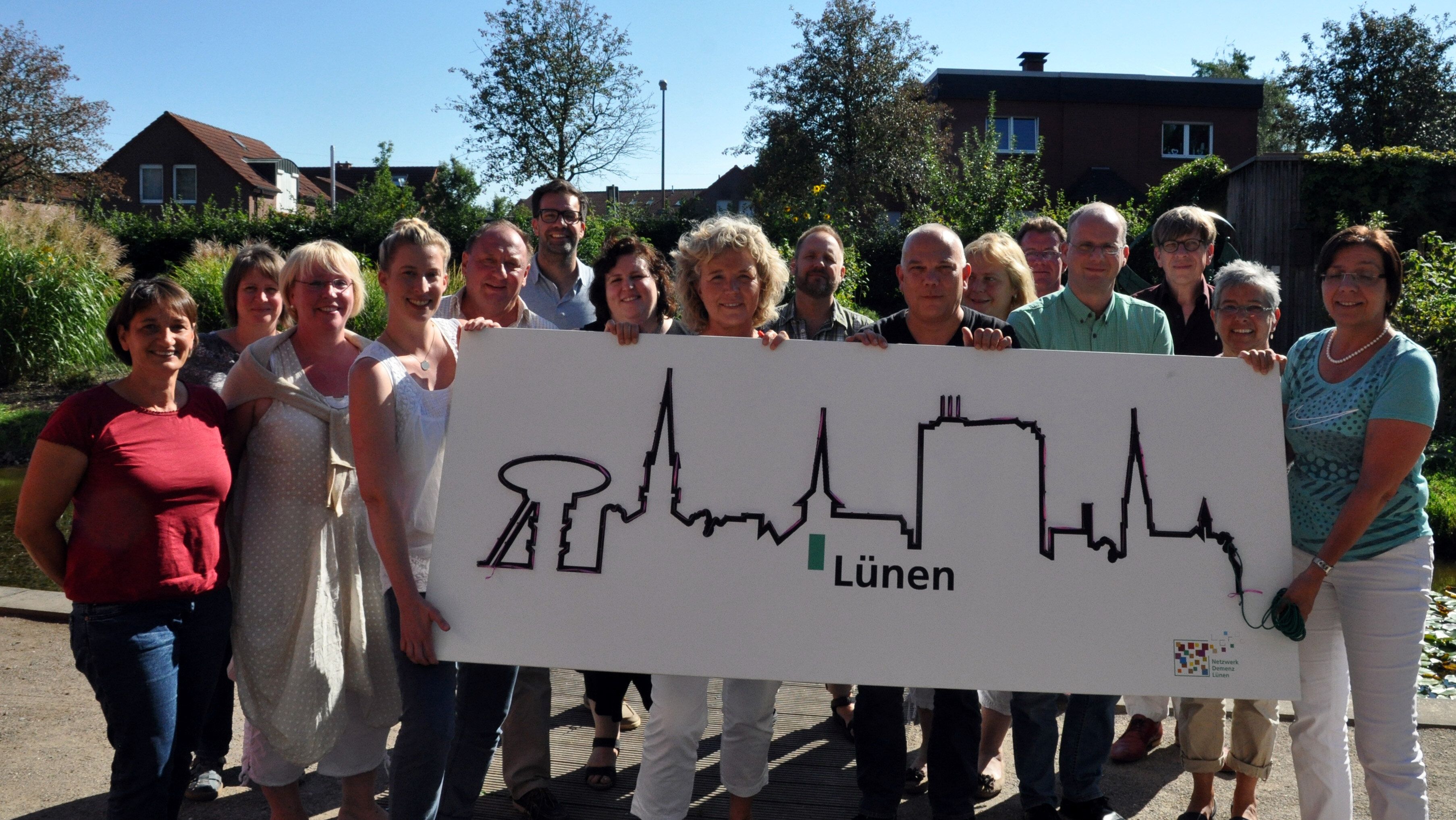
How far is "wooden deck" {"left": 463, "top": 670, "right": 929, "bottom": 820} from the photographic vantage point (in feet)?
11.2

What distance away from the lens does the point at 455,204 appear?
26.7 metres

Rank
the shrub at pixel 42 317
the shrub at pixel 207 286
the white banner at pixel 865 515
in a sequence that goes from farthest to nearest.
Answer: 1. the shrub at pixel 207 286
2. the shrub at pixel 42 317
3. the white banner at pixel 865 515

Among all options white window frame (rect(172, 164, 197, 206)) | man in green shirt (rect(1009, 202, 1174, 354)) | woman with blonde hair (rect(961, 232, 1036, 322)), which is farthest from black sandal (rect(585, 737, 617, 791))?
white window frame (rect(172, 164, 197, 206))

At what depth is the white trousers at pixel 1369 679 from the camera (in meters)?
2.77

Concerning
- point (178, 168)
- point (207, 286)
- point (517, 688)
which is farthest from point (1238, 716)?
point (178, 168)

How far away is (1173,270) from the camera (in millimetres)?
3922

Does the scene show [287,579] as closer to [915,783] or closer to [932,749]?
[932,749]

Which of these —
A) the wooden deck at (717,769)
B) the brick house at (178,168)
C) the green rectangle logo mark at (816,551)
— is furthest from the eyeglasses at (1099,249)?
the brick house at (178,168)

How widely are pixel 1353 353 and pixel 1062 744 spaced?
1527mm

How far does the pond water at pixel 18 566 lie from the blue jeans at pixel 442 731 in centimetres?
415

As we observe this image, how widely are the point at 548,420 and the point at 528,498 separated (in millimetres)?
238

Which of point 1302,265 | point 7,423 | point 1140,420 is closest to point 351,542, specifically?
point 1140,420

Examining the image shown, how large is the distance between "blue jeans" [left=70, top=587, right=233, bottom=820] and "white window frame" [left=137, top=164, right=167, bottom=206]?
50755 mm

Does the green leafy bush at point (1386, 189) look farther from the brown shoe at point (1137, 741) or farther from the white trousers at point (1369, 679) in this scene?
the white trousers at point (1369, 679)
